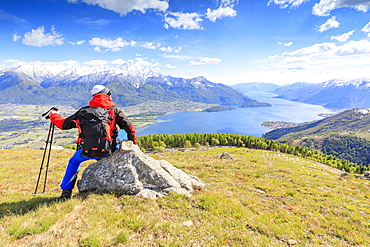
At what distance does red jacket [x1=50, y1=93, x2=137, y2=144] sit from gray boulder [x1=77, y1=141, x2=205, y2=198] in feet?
4.05

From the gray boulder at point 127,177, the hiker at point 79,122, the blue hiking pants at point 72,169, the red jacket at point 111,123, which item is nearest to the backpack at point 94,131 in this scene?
the hiker at point 79,122

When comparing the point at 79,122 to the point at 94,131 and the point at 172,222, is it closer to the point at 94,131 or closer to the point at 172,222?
the point at 94,131

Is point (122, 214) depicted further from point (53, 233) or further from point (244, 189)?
A: point (244, 189)

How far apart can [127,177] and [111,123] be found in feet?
10.1

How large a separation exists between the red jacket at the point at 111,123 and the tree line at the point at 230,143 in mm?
81962

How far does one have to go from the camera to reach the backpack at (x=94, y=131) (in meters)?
7.07

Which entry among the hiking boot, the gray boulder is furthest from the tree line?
the hiking boot

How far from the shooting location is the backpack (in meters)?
7.07

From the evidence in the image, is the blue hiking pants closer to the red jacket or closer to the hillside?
the hillside

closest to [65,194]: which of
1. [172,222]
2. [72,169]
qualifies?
[72,169]

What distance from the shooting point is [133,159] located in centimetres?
933

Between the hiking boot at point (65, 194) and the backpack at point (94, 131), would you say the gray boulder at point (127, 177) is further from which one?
the backpack at point (94, 131)

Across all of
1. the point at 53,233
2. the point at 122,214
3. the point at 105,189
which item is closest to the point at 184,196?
the point at 122,214

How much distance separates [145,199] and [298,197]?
11219 millimetres
